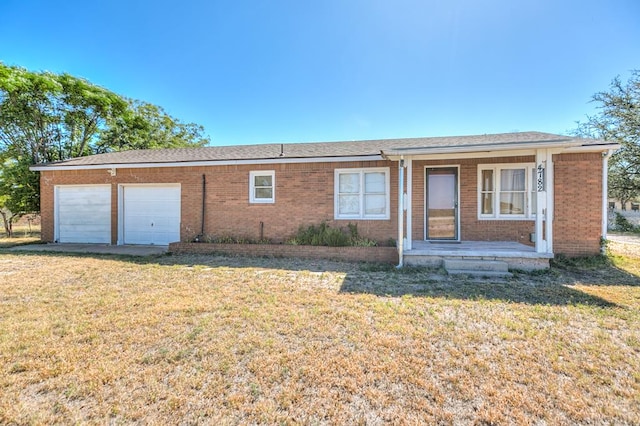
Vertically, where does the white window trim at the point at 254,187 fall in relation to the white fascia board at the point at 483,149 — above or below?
below

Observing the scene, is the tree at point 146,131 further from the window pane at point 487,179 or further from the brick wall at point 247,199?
the window pane at point 487,179

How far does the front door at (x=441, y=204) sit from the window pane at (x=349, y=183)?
6.94ft

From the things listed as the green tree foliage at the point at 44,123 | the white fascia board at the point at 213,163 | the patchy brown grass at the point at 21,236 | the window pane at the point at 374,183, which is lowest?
the patchy brown grass at the point at 21,236

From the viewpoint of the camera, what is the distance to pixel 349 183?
9531mm

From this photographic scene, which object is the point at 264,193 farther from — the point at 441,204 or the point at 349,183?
the point at 441,204

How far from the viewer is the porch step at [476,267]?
6.67m

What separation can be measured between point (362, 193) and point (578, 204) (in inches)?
232

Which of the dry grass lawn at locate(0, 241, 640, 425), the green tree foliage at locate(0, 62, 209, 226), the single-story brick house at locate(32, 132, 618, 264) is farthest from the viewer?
the green tree foliage at locate(0, 62, 209, 226)

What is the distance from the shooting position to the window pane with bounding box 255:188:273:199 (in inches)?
396

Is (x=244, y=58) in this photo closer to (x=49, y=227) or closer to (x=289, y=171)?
(x=289, y=171)

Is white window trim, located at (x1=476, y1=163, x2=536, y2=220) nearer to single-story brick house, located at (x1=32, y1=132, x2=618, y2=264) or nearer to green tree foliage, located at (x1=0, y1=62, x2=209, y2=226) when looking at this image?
single-story brick house, located at (x1=32, y1=132, x2=618, y2=264)

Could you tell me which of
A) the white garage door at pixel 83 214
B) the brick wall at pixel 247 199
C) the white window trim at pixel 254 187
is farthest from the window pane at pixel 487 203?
the white garage door at pixel 83 214

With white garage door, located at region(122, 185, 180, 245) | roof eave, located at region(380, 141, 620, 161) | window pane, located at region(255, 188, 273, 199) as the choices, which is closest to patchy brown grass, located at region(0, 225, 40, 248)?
white garage door, located at region(122, 185, 180, 245)

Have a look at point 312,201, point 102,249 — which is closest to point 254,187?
point 312,201
